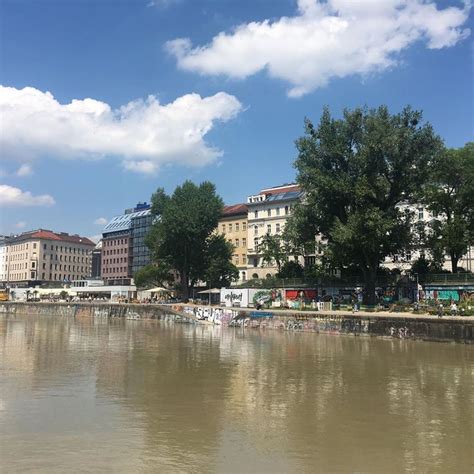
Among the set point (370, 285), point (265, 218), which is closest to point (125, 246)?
point (265, 218)

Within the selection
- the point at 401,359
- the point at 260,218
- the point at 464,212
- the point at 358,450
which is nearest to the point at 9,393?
the point at 358,450

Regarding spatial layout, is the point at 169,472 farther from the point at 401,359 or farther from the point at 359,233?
the point at 359,233

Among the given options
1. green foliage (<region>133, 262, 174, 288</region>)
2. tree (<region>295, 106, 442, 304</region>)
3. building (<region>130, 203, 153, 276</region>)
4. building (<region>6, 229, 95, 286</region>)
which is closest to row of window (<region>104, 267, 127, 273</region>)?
building (<region>130, 203, 153, 276</region>)

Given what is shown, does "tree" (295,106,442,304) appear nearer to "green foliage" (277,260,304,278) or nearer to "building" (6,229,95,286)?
"green foliage" (277,260,304,278)

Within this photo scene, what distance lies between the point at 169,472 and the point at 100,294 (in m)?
129

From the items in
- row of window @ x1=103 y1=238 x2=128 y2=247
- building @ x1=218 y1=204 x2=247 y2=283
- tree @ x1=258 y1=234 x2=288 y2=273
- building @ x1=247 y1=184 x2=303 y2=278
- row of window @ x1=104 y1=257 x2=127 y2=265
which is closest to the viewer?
tree @ x1=258 y1=234 x2=288 y2=273

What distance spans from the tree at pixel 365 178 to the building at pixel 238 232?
52.8 m

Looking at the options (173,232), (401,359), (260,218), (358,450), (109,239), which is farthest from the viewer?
(109,239)

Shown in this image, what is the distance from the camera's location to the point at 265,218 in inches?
4291

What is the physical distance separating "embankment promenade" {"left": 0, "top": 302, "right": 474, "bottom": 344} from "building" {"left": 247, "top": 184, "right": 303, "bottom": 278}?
30399mm

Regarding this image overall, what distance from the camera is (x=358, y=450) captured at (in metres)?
13.1

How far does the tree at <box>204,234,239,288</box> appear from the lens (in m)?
98.3

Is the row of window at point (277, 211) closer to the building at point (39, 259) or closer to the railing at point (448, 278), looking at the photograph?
the railing at point (448, 278)

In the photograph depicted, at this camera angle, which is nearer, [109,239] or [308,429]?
[308,429]
